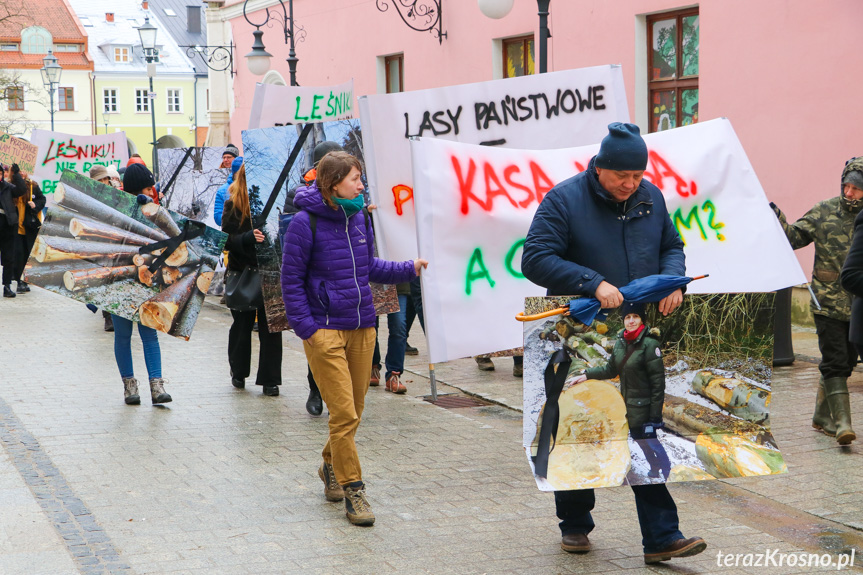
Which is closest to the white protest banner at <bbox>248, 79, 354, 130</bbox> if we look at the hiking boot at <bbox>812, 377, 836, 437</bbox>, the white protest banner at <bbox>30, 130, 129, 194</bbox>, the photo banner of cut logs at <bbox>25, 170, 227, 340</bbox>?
the photo banner of cut logs at <bbox>25, 170, 227, 340</bbox>

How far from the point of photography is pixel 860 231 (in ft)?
17.6

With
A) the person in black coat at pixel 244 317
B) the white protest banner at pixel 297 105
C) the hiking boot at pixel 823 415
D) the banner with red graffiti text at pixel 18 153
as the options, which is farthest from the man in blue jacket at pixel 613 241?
the banner with red graffiti text at pixel 18 153

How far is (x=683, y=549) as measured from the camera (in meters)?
4.66

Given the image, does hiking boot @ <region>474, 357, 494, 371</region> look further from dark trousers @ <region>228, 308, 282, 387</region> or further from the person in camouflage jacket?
the person in camouflage jacket

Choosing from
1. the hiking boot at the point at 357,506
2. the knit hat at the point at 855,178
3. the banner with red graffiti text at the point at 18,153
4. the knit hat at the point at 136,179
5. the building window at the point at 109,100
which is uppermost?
the building window at the point at 109,100

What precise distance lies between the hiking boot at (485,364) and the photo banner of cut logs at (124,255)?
2.60 meters

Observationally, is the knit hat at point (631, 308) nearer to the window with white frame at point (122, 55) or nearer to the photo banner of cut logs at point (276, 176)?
the photo banner of cut logs at point (276, 176)

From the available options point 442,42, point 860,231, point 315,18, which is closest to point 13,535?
point 860,231

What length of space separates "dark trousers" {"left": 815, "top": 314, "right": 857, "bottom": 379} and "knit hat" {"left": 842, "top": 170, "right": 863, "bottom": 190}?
0.85m

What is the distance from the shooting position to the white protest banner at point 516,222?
21.6 feet

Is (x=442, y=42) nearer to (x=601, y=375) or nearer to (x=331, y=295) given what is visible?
(x=331, y=295)

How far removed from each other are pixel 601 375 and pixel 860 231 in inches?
68.7

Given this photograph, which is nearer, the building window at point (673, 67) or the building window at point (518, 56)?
the building window at point (673, 67)

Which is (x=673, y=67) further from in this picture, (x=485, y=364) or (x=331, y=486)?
(x=331, y=486)
